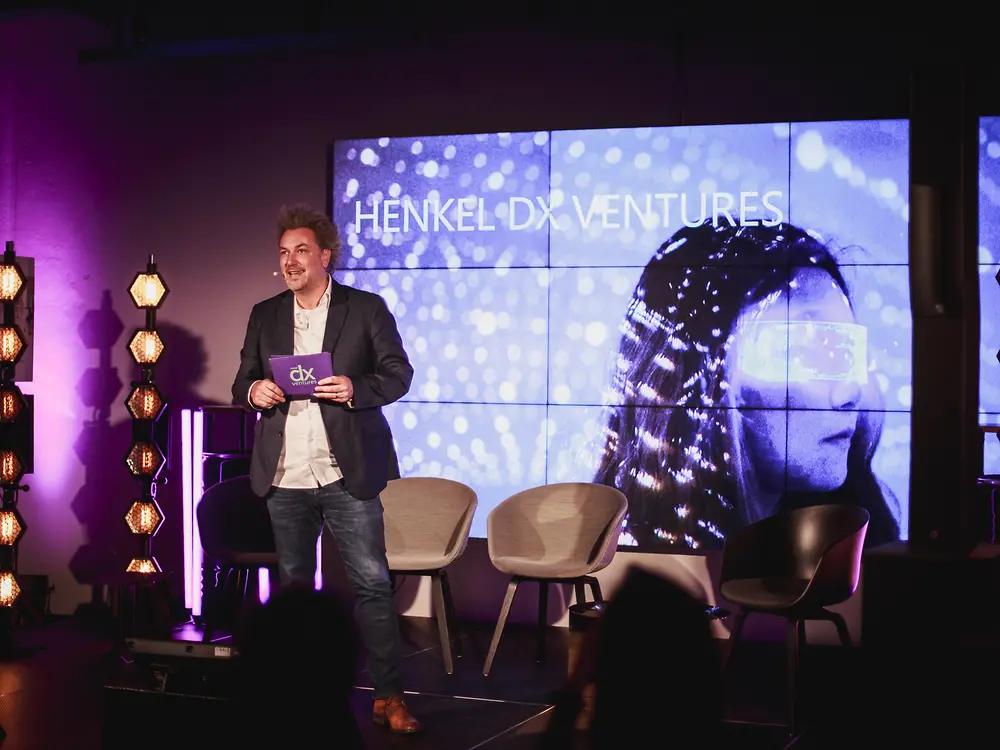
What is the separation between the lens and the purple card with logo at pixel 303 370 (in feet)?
12.4

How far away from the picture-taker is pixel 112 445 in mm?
6789

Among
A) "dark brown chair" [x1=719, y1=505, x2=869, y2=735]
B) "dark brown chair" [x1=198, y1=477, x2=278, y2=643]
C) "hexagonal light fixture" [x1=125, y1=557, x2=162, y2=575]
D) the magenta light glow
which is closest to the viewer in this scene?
A: "dark brown chair" [x1=719, y1=505, x2=869, y2=735]

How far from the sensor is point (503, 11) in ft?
21.2

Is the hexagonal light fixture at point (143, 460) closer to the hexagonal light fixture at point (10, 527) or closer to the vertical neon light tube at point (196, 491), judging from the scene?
the vertical neon light tube at point (196, 491)

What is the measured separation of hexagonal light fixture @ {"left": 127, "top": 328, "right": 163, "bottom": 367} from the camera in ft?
19.2

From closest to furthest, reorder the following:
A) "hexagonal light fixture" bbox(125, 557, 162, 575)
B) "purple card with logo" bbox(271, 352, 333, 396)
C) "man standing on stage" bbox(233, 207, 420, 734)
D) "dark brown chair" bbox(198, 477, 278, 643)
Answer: "purple card with logo" bbox(271, 352, 333, 396), "man standing on stage" bbox(233, 207, 420, 734), "dark brown chair" bbox(198, 477, 278, 643), "hexagonal light fixture" bbox(125, 557, 162, 575)

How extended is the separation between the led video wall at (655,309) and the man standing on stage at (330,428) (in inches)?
86.1

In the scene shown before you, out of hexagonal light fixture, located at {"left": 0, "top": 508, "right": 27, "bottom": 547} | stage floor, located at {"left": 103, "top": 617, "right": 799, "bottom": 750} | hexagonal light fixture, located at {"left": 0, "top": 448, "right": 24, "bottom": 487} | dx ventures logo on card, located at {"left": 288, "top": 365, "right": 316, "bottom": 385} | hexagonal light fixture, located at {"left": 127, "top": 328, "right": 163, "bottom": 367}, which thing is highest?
hexagonal light fixture, located at {"left": 127, "top": 328, "right": 163, "bottom": 367}

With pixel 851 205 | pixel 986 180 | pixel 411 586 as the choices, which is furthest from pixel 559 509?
pixel 986 180

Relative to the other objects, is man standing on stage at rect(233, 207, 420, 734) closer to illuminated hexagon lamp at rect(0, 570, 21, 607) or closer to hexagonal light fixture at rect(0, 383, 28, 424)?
hexagonal light fixture at rect(0, 383, 28, 424)

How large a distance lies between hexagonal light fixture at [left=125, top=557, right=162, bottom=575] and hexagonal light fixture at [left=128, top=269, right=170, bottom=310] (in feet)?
4.52

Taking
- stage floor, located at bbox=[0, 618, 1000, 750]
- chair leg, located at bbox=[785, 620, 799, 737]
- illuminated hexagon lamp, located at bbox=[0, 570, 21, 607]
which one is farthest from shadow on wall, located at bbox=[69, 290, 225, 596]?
chair leg, located at bbox=[785, 620, 799, 737]

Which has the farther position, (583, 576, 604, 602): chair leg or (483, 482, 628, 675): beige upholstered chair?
(483, 482, 628, 675): beige upholstered chair

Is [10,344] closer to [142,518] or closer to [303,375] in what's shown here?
[142,518]
